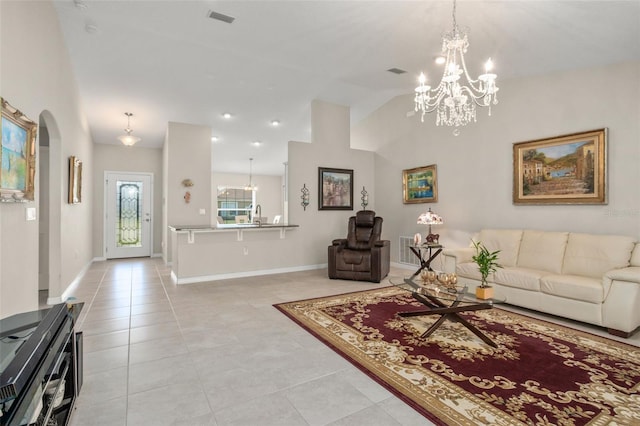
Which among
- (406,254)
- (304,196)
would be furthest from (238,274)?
(406,254)

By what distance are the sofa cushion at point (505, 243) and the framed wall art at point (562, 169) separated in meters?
0.52

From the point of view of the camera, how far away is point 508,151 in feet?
15.6

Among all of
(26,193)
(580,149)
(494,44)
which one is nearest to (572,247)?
(580,149)

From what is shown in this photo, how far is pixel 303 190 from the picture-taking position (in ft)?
20.7

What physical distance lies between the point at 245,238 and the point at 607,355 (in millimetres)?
4901

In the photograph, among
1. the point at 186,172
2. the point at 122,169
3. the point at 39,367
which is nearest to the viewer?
the point at 39,367

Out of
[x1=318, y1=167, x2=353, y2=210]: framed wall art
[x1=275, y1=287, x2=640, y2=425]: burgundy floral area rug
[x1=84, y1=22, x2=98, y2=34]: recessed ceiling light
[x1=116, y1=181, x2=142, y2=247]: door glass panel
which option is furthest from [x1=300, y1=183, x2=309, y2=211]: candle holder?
[x1=116, y1=181, x2=142, y2=247]: door glass panel

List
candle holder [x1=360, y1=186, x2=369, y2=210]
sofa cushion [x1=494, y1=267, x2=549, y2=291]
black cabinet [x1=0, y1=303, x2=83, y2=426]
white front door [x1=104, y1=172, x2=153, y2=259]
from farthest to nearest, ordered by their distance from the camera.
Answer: white front door [x1=104, y1=172, x2=153, y2=259], candle holder [x1=360, y1=186, x2=369, y2=210], sofa cushion [x1=494, y1=267, x2=549, y2=291], black cabinet [x1=0, y1=303, x2=83, y2=426]

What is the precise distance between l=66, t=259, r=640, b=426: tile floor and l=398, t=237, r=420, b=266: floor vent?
3160mm

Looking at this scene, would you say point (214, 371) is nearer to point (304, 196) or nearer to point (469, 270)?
point (469, 270)

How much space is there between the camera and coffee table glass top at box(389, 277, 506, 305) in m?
2.78

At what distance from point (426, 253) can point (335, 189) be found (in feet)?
7.29

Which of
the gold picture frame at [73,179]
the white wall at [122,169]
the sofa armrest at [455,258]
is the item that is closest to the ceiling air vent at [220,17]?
the gold picture frame at [73,179]

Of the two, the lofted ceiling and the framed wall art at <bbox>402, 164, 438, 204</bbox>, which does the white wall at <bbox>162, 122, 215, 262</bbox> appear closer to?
the lofted ceiling
